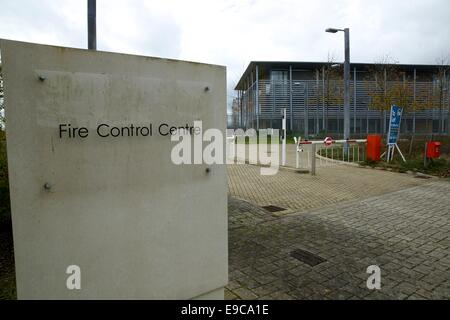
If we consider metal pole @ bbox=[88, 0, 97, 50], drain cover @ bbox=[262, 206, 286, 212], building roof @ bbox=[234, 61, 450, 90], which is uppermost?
building roof @ bbox=[234, 61, 450, 90]

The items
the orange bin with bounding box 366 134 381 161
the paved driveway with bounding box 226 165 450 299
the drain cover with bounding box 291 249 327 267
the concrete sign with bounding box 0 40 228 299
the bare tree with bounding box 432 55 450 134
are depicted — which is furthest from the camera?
the bare tree with bounding box 432 55 450 134

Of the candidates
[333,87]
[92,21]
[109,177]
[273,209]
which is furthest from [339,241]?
[333,87]

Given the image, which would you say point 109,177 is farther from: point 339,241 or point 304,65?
point 304,65

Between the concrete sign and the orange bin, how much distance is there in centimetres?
1218

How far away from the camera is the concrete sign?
1969 millimetres

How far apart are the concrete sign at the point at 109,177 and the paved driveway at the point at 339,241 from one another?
110 cm

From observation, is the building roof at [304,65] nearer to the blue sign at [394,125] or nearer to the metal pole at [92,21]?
the blue sign at [394,125]

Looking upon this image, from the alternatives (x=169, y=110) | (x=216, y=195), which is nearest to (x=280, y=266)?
(x=216, y=195)

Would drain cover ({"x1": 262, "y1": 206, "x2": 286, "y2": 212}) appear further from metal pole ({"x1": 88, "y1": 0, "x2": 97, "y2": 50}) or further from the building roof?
the building roof

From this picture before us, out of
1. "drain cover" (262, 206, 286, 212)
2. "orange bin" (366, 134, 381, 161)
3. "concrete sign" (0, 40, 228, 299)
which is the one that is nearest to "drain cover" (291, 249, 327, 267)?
"concrete sign" (0, 40, 228, 299)

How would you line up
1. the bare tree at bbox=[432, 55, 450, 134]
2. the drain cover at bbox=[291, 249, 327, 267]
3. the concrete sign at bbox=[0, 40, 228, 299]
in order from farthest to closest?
the bare tree at bbox=[432, 55, 450, 134] → the drain cover at bbox=[291, 249, 327, 267] → the concrete sign at bbox=[0, 40, 228, 299]

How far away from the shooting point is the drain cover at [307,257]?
154 inches

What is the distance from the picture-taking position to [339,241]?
15.1 ft

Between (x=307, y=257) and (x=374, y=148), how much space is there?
34.8 feet
